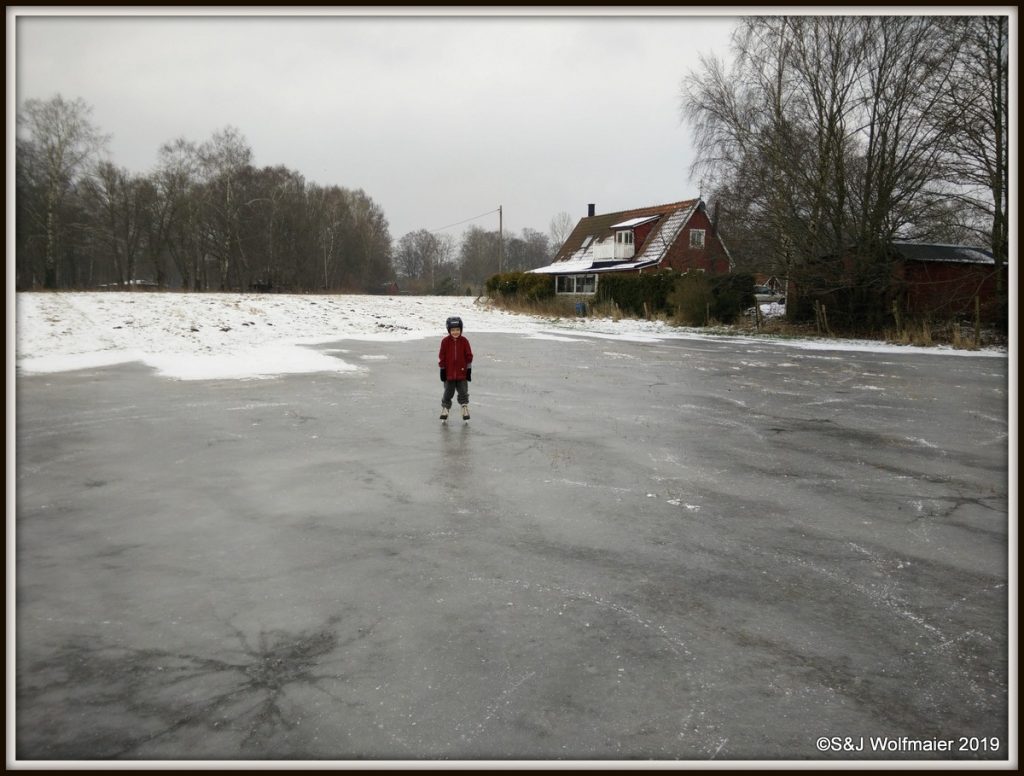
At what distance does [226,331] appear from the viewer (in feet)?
66.4

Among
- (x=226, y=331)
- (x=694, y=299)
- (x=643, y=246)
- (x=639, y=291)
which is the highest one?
(x=643, y=246)

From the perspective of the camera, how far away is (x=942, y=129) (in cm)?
2278

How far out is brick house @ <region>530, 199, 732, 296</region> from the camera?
50125 millimetres

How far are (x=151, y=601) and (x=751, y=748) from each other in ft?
10.2

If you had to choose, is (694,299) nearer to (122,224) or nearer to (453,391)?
(453,391)

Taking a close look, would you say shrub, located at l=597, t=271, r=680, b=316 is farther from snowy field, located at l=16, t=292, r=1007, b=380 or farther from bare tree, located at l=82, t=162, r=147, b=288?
bare tree, located at l=82, t=162, r=147, b=288

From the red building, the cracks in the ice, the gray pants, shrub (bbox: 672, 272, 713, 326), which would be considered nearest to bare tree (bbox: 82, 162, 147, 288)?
shrub (bbox: 672, 272, 713, 326)

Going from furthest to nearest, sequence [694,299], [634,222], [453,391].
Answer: [634,222]
[694,299]
[453,391]

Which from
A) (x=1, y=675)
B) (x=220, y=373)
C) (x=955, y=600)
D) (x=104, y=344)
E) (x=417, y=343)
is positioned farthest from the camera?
(x=417, y=343)

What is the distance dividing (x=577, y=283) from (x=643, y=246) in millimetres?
6074

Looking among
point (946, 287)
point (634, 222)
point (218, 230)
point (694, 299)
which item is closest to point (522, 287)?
point (694, 299)

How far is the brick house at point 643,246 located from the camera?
50125 millimetres

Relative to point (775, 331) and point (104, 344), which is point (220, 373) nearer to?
point (104, 344)

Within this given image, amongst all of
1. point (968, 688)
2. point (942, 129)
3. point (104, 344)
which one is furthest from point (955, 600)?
point (942, 129)
